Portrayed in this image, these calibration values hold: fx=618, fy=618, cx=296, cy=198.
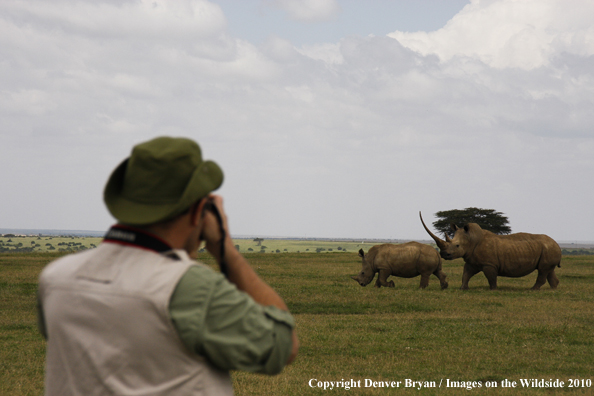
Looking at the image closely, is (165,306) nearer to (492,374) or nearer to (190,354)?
(190,354)

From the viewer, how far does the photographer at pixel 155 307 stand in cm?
194

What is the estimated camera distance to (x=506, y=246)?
18.8 m

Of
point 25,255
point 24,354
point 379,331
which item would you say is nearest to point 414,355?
point 379,331

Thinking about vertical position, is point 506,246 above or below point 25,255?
above

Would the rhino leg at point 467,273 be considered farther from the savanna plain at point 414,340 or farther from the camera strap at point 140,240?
the camera strap at point 140,240

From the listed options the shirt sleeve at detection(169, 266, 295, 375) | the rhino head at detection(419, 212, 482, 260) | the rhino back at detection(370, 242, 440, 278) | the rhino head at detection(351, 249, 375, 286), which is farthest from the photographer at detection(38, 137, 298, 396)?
the rhino head at detection(351, 249, 375, 286)

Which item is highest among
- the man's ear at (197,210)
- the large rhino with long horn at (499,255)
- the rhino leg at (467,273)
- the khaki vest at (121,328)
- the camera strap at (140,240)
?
the man's ear at (197,210)

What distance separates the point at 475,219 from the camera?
64312 millimetres

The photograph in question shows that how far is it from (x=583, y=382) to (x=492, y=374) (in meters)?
1.11

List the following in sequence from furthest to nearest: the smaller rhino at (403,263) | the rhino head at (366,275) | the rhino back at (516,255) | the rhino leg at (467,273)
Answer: the rhino head at (366,275) → the smaller rhino at (403,263) → the rhino leg at (467,273) → the rhino back at (516,255)

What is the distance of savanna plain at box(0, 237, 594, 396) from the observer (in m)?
7.91

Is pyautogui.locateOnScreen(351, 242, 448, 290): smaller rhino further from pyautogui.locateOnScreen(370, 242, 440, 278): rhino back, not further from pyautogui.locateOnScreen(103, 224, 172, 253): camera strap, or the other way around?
pyautogui.locateOnScreen(103, 224, 172, 253): camera strap

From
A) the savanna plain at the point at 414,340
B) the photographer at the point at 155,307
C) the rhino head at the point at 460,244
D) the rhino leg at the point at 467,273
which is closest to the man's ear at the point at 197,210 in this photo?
the photographer at the point at 155,307

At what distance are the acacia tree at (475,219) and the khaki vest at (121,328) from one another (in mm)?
60320
